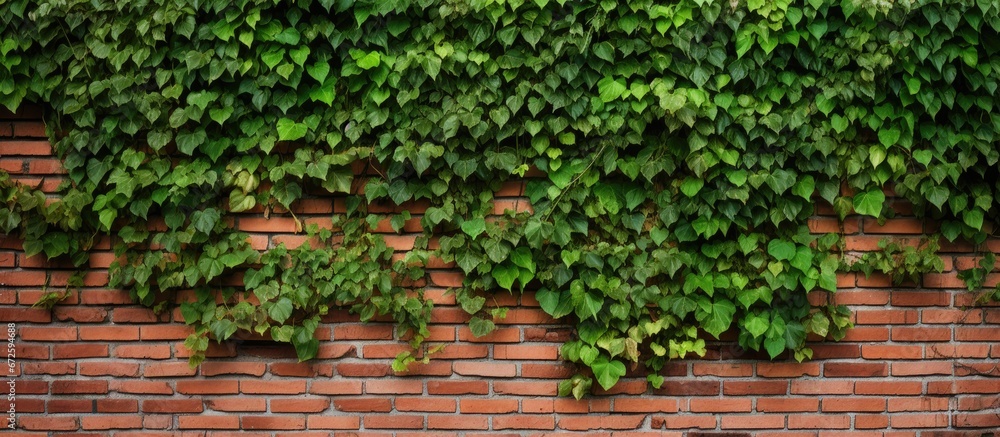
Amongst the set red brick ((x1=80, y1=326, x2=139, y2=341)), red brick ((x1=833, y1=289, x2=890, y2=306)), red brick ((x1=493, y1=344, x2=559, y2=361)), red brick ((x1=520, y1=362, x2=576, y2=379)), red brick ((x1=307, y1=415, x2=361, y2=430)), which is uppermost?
red brick ((x1=833, y1=289, x2=890, y2=306))

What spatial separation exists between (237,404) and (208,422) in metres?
0.15

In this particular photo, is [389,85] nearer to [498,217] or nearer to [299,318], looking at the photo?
[498,217]

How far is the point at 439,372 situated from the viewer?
10.6 ft

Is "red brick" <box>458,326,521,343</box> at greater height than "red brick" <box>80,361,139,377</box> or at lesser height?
greater

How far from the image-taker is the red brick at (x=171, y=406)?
3.22 metres

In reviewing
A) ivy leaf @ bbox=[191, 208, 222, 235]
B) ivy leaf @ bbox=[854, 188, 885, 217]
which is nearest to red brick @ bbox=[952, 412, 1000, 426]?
ivy leaf @ bbox=[854, 188, 885, 217]

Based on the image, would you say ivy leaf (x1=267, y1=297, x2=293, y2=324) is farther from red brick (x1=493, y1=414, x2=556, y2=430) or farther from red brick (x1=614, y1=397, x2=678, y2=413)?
red brick (x1=614, y1=397, x2=678, y2=413)

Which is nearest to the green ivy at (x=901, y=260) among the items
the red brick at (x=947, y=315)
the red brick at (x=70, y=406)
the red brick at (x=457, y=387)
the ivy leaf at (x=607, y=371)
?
the red brick at (x=947, y=315)

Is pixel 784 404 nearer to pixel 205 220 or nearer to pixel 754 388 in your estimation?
pixel 754 388

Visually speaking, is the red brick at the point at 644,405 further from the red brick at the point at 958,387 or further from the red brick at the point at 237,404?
the red brick at the point at 237,404

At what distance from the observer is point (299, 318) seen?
3182 mm

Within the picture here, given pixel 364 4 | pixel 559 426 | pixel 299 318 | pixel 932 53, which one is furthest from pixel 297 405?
pixel 932 53

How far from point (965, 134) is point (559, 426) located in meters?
2.09

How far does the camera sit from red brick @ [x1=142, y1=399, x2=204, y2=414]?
322 centimetres
